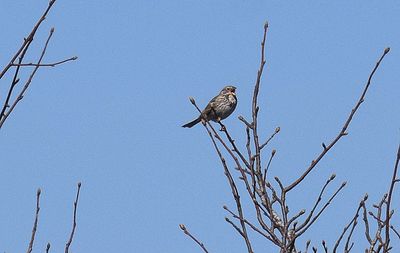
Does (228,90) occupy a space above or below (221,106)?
above

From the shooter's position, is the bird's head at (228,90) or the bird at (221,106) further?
the bird's head at (228,90)

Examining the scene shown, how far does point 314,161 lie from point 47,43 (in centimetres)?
197

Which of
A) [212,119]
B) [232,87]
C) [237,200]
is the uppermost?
[232,87]

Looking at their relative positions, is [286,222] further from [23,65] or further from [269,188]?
[23,65]

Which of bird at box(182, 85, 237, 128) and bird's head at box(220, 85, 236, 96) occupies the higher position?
bird's head at box(220, 85, 236, 96)

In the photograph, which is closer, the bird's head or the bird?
the bird

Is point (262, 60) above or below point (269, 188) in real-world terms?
above

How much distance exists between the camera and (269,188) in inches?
236

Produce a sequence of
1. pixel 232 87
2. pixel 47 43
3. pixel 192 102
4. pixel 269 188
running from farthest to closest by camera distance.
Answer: pixel 232 87, pixel 192 102, pixel 269 188, pixel 47 43

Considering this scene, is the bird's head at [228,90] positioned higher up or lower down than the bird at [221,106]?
higher up

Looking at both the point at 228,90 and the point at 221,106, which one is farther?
the point at 228,90

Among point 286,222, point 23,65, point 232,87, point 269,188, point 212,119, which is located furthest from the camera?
point 232,87

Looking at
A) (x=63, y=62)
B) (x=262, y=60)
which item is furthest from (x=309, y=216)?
(x=63, y=62)

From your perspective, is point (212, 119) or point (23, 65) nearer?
point (23, 65)
